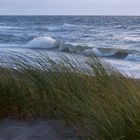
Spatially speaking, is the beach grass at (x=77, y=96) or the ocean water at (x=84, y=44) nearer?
the beach grass at (x=77, y=96)

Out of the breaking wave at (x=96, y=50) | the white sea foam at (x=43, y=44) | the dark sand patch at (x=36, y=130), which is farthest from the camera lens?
the white sea foam at (x=43, y=44)

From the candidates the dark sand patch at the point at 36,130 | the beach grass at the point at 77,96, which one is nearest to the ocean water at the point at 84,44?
the beach grass at the point at 77,96

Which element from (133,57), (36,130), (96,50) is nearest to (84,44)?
(96,50)

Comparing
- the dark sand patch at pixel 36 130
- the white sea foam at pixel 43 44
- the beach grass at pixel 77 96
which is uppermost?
the beach grass at pixel 77 96

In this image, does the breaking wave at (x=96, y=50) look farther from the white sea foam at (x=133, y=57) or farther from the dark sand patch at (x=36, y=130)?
the dark sand patch at (x=36, y=130)

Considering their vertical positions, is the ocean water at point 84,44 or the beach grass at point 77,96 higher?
the beach grass at point 77,96

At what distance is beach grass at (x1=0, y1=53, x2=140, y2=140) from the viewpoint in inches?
139

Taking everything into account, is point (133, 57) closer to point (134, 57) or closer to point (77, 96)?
point (134, 57)

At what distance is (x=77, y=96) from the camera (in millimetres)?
4199

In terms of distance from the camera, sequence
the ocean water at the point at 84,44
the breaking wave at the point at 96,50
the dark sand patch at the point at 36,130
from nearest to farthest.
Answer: the dark sand patch at the point at 36,130
the ocean water at the point at 84,44
the breaking wave at the point at 96,50

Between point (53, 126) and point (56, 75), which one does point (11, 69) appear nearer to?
point (56, 75)

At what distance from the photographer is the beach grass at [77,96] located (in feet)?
11.6

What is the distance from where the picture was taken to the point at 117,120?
138 inches

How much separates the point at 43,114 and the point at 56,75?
1.43 feet
